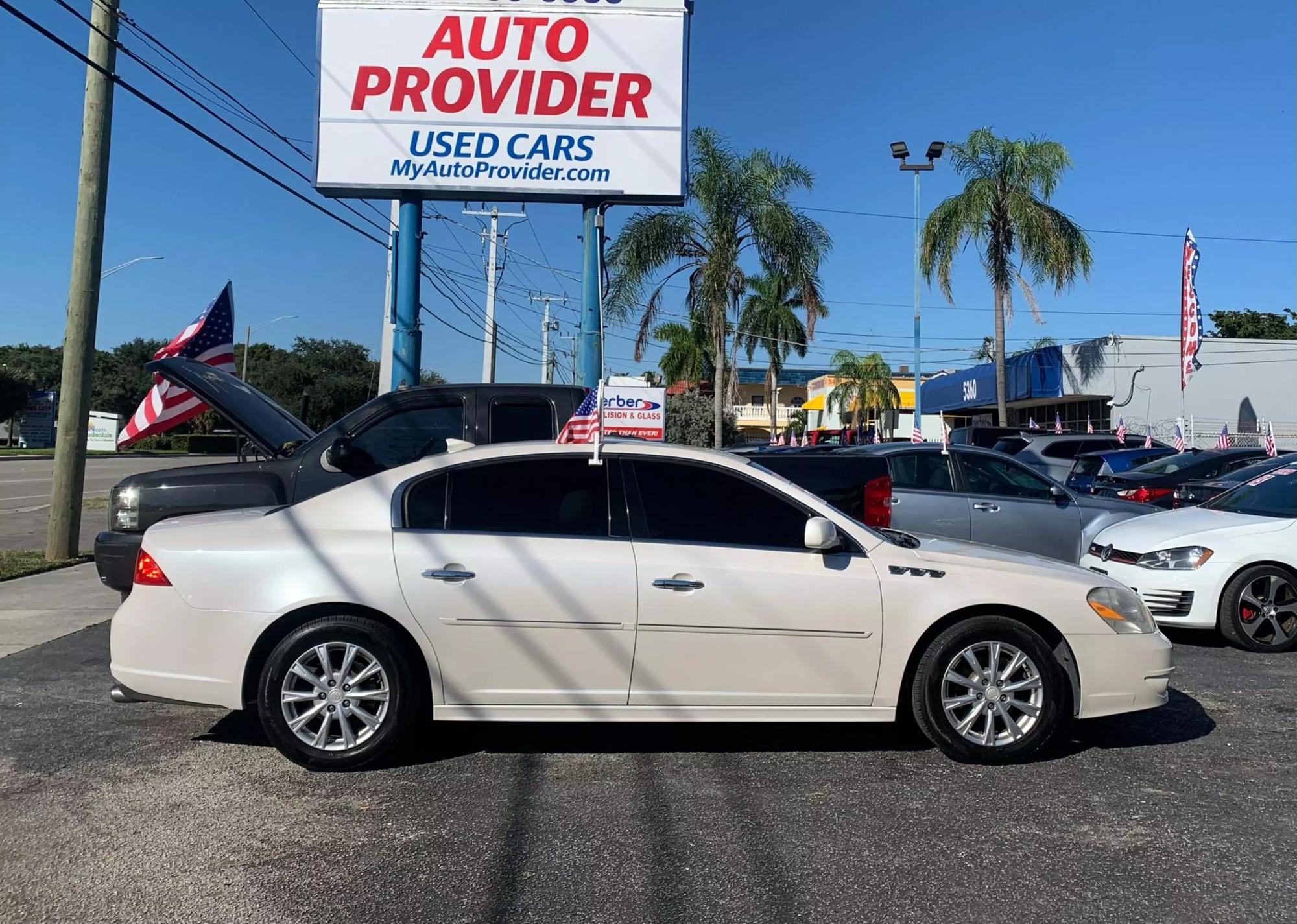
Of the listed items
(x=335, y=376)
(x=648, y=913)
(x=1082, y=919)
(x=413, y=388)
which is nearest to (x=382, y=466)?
(x=413, y=388)

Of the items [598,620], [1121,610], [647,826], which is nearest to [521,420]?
[598,620]

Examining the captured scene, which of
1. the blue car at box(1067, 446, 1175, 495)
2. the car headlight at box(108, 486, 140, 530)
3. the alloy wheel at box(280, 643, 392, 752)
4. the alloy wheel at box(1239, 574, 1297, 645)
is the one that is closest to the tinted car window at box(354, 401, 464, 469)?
the car headlight at box(108, 486, 140, 530)

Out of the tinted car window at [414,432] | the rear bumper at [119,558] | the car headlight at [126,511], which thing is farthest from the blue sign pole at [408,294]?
the rear bumper at [119,558]

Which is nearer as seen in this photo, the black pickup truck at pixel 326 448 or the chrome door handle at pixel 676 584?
the chrome door handle at pixel 676 584

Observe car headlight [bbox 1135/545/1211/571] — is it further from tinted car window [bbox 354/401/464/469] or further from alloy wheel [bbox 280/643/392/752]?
alloy wheel [bbox 280/643/392/752]

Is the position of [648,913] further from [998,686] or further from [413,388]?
[413,388]

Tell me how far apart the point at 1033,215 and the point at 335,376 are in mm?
46187

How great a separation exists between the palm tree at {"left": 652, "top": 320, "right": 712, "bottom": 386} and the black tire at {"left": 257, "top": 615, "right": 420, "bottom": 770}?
3357cm

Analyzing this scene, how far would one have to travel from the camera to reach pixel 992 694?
5.12m

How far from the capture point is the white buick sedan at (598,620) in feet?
16.4

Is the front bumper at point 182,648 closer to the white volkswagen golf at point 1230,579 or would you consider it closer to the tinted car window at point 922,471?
the white volkswagen golf at point 1230,579

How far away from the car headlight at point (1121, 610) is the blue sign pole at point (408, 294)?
10670 millimetres

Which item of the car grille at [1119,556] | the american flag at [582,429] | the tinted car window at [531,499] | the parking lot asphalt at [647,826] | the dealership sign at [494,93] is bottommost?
the parking lot asphalt at [647,826]

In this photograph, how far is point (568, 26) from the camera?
45.3ft
